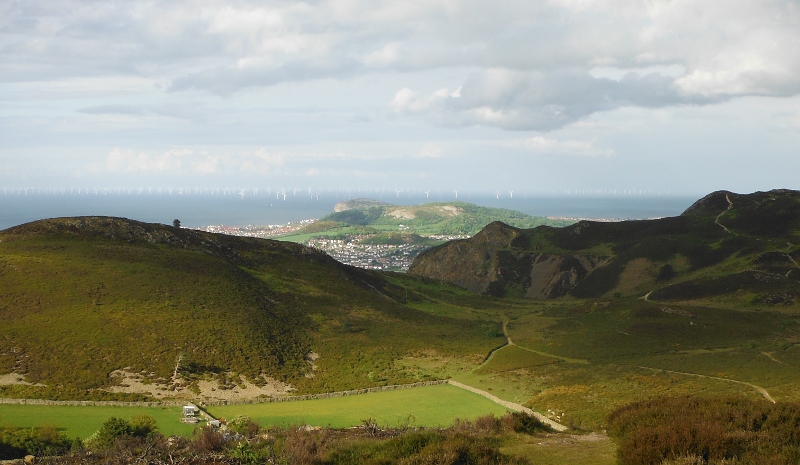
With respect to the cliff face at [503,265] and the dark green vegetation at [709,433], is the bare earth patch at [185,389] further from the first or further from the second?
the cliff face at [503,265]

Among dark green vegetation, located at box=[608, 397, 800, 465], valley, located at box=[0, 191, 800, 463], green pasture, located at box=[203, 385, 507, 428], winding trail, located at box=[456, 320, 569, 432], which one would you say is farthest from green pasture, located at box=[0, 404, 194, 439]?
dark green vegetation, located at box=[608, 397, 800, 465]

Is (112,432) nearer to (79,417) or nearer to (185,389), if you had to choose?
(79,417)

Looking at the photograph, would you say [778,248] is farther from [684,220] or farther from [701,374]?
[701,374]

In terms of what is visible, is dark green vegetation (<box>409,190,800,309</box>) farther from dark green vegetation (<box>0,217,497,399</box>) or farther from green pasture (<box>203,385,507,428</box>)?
green pasture (<box>203,385,507,428</box>)

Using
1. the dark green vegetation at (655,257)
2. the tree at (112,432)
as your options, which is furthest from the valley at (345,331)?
the tree at (112,432)

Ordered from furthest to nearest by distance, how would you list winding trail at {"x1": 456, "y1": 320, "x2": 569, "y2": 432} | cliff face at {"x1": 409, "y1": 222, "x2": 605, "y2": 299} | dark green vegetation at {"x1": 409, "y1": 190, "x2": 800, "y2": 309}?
cliff face at {"x1": 409, "y1": 222, "x2": 605, "y2": 299}, dark green vegetation at {"x1": 409, "y1": 190, "x2": 800, "y2": 309}, winding trail at {"x1": 456, "y1": 320, "x2": 569, "y2": 432}

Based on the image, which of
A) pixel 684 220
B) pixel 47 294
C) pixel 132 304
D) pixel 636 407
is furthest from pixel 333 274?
pixel 684 220

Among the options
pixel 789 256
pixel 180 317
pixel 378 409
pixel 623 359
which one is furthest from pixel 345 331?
pixel 789 256
